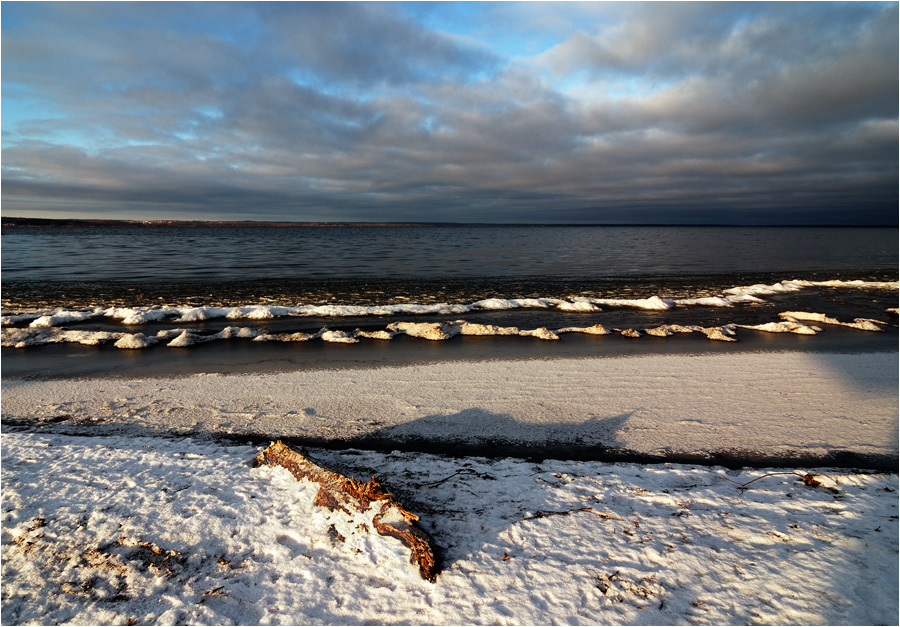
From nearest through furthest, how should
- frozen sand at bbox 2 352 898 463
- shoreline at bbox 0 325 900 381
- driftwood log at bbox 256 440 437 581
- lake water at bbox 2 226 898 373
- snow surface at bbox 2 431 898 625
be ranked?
1. snow surface at bbox 2 431 898 625
2. driftwood log at bbox 256 440 437 581
3. frozen sand at bbox 2 352 898 463
4. shoreline at bbox 0 325 900 381
5. lake water at bbox 2 226 898 373

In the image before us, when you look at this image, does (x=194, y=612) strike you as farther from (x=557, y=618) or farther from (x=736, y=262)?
(x=736, y=262)

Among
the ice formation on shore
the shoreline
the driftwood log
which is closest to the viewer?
the driftwood log

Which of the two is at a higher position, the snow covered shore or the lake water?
the lake water

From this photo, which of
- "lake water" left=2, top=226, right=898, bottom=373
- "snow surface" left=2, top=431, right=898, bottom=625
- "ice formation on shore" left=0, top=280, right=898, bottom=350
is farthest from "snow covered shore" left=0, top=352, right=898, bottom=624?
"ice formation on shore" left=0, top=280, right=898, bottom=350

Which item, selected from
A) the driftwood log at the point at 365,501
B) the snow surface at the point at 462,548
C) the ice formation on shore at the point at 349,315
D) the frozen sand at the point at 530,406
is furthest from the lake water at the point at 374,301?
the snow surface at the point at 462,548

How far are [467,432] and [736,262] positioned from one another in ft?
113

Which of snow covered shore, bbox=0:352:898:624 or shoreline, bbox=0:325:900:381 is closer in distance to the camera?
snow covered shore, bbox=0:352:898:624

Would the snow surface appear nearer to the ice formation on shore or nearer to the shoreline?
the shoreline

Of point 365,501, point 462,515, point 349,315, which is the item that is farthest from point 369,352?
point 462,515

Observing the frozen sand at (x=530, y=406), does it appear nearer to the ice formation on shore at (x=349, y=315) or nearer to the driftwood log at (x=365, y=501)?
the driftwood log at (x=365, y=501)

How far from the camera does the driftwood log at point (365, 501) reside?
3.26 m

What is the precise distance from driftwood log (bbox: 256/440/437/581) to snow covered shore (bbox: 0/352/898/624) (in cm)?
10

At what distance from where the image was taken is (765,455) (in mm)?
5105

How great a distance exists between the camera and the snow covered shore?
2.96 m
